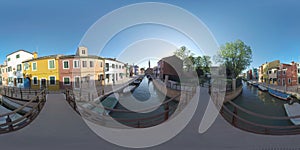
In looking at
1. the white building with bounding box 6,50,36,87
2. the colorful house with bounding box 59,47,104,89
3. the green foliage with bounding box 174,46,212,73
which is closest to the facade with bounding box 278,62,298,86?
the green foliage with bounding box 174,46,212,73

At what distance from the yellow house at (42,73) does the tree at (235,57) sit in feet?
74.6

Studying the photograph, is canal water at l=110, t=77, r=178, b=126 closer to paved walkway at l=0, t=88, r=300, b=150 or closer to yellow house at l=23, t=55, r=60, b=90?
paved walkway at l=0, t=88, r=300, b=150

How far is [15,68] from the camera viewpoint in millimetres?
14047

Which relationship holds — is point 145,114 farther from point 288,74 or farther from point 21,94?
point 288,74

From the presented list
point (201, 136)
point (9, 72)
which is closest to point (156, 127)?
point (201, 136)

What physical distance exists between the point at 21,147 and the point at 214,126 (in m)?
4.33

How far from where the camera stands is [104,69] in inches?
777

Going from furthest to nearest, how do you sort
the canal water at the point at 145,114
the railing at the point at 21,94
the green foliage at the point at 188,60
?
the green foliage at the point at 188,60
the railing at the point at 21,94
the canal water at the point at 145,114

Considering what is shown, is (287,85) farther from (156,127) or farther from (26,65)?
(26,65)

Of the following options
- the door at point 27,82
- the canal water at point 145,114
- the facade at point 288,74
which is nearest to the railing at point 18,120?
the canal water at point 145,114

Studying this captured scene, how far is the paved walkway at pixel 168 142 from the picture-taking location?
2.49m

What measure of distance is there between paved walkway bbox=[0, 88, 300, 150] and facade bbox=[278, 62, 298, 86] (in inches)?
902

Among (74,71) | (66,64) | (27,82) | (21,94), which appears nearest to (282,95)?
(74,71)

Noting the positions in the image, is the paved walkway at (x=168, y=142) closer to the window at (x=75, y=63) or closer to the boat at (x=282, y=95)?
the window at (x=75, y=63)
